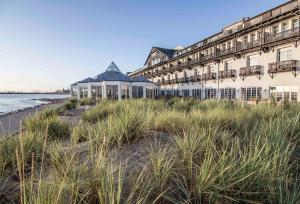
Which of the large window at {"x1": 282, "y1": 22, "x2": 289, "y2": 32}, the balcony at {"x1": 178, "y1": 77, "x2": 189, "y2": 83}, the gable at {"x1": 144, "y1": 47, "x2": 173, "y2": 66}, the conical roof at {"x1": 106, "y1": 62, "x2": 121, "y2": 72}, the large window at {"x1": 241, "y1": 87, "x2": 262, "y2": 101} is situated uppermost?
the gable at {"x1": 144, "y1": 47, "x2": 173, "y2": 66}

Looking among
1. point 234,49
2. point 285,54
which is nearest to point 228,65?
point 234,49

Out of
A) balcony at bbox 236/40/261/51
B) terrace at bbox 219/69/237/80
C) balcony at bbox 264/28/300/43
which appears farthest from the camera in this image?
terrace at bbox 219/69/237/80

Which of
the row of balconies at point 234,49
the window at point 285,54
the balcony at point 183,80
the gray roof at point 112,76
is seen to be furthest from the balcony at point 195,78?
the window at point 285,54

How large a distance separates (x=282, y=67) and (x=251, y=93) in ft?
17.0

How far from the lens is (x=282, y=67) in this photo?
2064 cm

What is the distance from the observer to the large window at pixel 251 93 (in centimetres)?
2428

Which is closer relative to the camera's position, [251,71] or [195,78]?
[251,71]

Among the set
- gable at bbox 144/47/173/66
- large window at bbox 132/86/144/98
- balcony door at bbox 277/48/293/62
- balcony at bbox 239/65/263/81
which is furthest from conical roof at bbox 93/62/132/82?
gable at bbox 144/47/173/66

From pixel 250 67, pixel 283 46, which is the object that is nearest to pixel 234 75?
pixel 250 67

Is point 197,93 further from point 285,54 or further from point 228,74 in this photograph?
point 285,54

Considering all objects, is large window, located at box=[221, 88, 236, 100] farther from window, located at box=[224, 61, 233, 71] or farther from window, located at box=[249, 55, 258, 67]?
window, located at box=[249, 55, 258, 67]

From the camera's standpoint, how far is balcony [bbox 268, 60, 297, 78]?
1973cm

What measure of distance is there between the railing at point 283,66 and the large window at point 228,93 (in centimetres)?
613

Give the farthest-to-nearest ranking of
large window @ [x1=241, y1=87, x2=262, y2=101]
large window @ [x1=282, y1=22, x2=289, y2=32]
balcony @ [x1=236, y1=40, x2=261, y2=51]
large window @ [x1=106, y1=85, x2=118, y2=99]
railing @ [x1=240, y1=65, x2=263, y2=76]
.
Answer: large window @ [x1=106, y1=85, x2=118, y2=99], large window @ [x1=241, y1=87, x2=262, y2=101], balcony @ [x1=236, y1=40, x2=261, y2=51], railing @ [x1=240, y1=65, x2=263, y2=76], large window @ [x1=282, y1=22, x2=289, y2=32]
